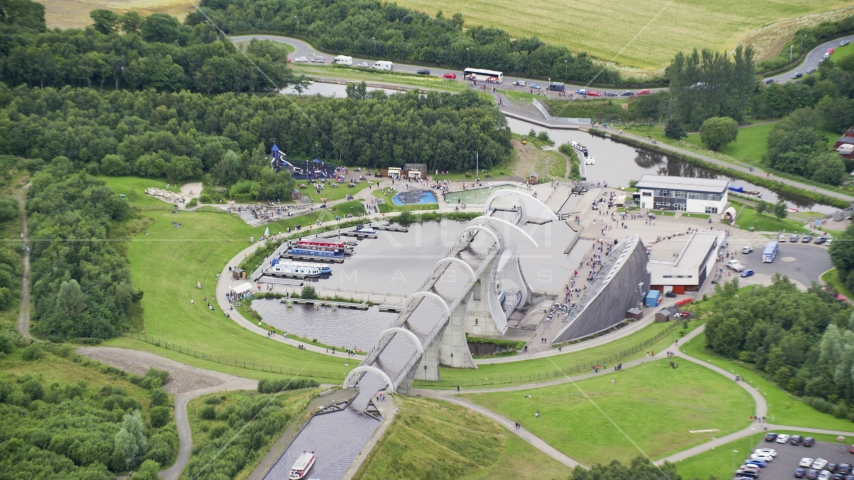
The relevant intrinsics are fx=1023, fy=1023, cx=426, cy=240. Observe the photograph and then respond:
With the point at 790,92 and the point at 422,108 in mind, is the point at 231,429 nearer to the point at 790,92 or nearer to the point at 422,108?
the point at 422,108

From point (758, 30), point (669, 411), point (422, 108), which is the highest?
point (758, 30)

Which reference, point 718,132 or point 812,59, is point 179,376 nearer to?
point 718,132

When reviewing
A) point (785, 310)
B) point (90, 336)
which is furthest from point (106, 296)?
point (785, 310)

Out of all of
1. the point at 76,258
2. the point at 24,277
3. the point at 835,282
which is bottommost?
the point at 835,282

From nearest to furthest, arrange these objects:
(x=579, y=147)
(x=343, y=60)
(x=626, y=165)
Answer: (x=626, y=165)
(x=579, y=147)
(x=343, y=60)

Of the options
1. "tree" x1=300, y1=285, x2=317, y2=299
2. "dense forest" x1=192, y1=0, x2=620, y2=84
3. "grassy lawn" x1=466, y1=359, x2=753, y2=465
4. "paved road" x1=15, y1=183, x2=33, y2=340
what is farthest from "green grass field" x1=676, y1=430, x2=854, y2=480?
"dense forest" x1=192, y1=0, x2=620, y2=84

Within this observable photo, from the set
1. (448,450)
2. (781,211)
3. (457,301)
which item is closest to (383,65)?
(781,211)

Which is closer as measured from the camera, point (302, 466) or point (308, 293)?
point (302, 466)
